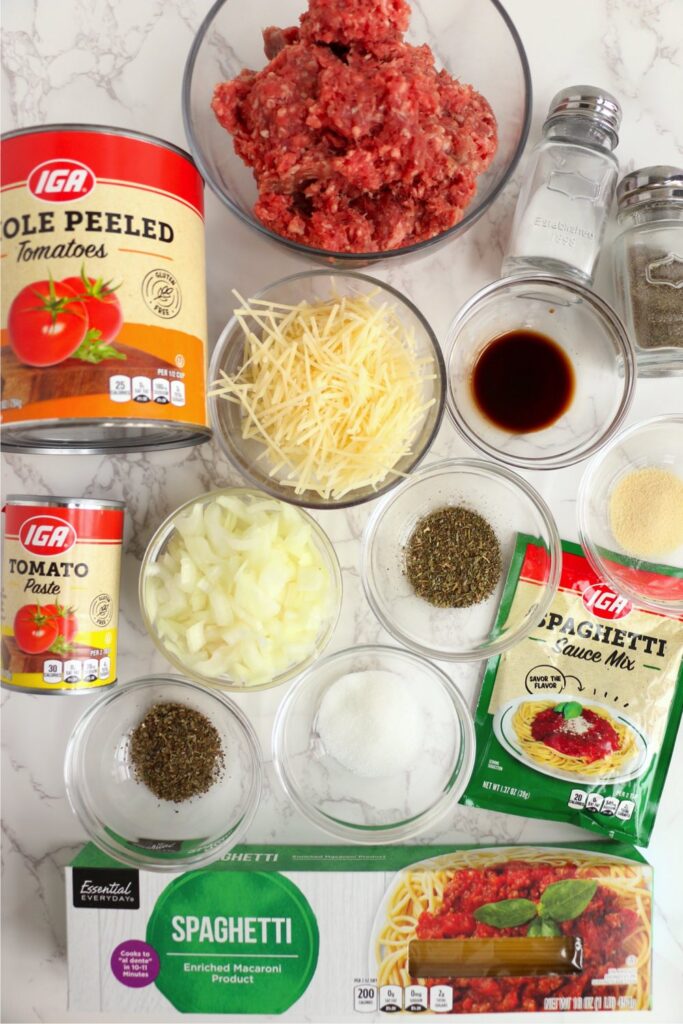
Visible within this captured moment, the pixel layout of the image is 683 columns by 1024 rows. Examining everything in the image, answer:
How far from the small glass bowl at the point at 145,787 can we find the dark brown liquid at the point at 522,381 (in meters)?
0.84

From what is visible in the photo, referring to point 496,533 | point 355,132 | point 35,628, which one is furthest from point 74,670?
point 355,132

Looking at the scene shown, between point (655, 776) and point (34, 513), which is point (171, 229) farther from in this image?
point (655, 776)

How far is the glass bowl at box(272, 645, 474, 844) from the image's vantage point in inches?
62.4

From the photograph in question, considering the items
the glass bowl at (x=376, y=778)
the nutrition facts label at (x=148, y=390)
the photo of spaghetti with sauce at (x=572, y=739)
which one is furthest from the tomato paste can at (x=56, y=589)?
the photo of spaghetti with sauce at (x=572, y=739)

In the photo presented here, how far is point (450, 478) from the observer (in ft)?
5.22

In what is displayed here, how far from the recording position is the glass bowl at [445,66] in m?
1.34

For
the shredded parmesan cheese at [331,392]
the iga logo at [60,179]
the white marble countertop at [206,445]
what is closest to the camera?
the iga logo at [60,179]

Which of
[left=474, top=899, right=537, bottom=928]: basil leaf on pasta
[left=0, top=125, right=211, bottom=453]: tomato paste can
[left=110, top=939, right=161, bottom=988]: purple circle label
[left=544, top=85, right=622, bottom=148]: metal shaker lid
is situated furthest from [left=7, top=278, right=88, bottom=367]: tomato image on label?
[left=474, top=899, right=537, bottom=928]: basil leaf on pasta

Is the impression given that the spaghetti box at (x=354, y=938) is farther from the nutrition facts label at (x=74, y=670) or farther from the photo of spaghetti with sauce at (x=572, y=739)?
the nutrition facts label at (x=74, y=670)

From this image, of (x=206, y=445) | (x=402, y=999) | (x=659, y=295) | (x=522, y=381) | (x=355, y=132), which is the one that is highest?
(x=355, y=132)

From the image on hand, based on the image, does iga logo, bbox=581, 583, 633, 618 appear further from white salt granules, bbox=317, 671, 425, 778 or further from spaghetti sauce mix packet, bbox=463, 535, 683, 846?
white salt granules, bbox=317, 671, 425, 778

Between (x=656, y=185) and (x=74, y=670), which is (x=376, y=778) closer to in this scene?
(x=74, y=670)

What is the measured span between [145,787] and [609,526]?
1.14m

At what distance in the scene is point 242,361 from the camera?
142 cm
